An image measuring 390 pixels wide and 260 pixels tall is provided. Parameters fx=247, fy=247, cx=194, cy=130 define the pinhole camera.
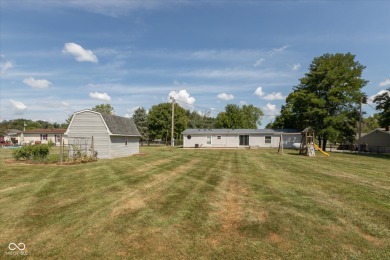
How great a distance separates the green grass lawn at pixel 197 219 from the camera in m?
5.11

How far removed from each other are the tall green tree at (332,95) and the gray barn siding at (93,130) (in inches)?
1198

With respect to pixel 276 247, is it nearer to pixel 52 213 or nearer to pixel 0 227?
pixel 52 213

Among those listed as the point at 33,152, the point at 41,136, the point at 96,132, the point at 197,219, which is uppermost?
the point at 96,132

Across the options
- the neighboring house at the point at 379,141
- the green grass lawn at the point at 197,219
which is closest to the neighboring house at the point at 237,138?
the neighboring house at the point at 379,141

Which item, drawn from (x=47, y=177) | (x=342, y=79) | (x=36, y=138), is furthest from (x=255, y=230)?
(x=36, y=138)

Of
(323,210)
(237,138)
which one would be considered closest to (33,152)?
(323,210)

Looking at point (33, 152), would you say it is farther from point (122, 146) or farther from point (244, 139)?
point (244, 139)

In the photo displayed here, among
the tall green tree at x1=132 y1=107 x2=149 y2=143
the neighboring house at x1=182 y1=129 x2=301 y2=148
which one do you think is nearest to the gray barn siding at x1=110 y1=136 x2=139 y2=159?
the neighboring house at x1=182 y1=129 x2=301 y2=148

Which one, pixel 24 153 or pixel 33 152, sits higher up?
pixel 33 152

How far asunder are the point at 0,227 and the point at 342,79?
43.3m

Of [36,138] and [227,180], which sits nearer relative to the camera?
[227,180]

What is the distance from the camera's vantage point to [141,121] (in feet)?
209

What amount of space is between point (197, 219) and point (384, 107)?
39.7m

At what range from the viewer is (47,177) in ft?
42.7
